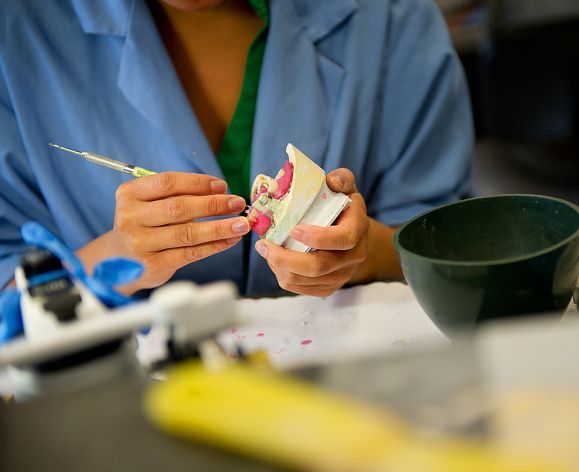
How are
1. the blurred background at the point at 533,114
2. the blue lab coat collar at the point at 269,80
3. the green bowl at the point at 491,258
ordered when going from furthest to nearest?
the blurred background at the point at 533,114
the blue lab coat collar at the point at 269,80
the green bowl at the point at 491,258

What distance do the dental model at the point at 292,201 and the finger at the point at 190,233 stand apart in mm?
20

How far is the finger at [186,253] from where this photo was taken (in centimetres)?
77

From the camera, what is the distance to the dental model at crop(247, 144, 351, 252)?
0.70m

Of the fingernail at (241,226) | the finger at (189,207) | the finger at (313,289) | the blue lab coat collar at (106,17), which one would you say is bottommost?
the finger at (313,289)

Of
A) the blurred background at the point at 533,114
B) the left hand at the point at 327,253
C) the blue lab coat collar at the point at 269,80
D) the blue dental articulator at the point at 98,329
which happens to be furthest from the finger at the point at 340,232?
the blurred background at the point at 533,114

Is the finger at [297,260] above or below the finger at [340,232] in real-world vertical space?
below

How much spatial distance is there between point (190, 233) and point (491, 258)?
1.06 feet

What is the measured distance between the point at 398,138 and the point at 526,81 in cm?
65

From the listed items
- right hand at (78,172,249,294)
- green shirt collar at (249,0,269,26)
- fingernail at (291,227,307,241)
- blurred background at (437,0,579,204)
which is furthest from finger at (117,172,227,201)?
blurred background at (437,0,579,204)

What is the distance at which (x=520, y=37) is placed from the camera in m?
1.50

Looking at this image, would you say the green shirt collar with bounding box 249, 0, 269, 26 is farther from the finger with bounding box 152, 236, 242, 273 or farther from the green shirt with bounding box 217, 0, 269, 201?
the finger with bounding box 152, 236, 242, 273

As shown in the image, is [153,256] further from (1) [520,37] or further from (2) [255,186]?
(1) [520,37]

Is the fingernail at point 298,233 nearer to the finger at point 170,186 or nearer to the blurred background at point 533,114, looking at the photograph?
the finger at point 170,186

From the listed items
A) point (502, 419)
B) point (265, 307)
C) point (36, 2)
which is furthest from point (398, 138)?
point (502, 419)
